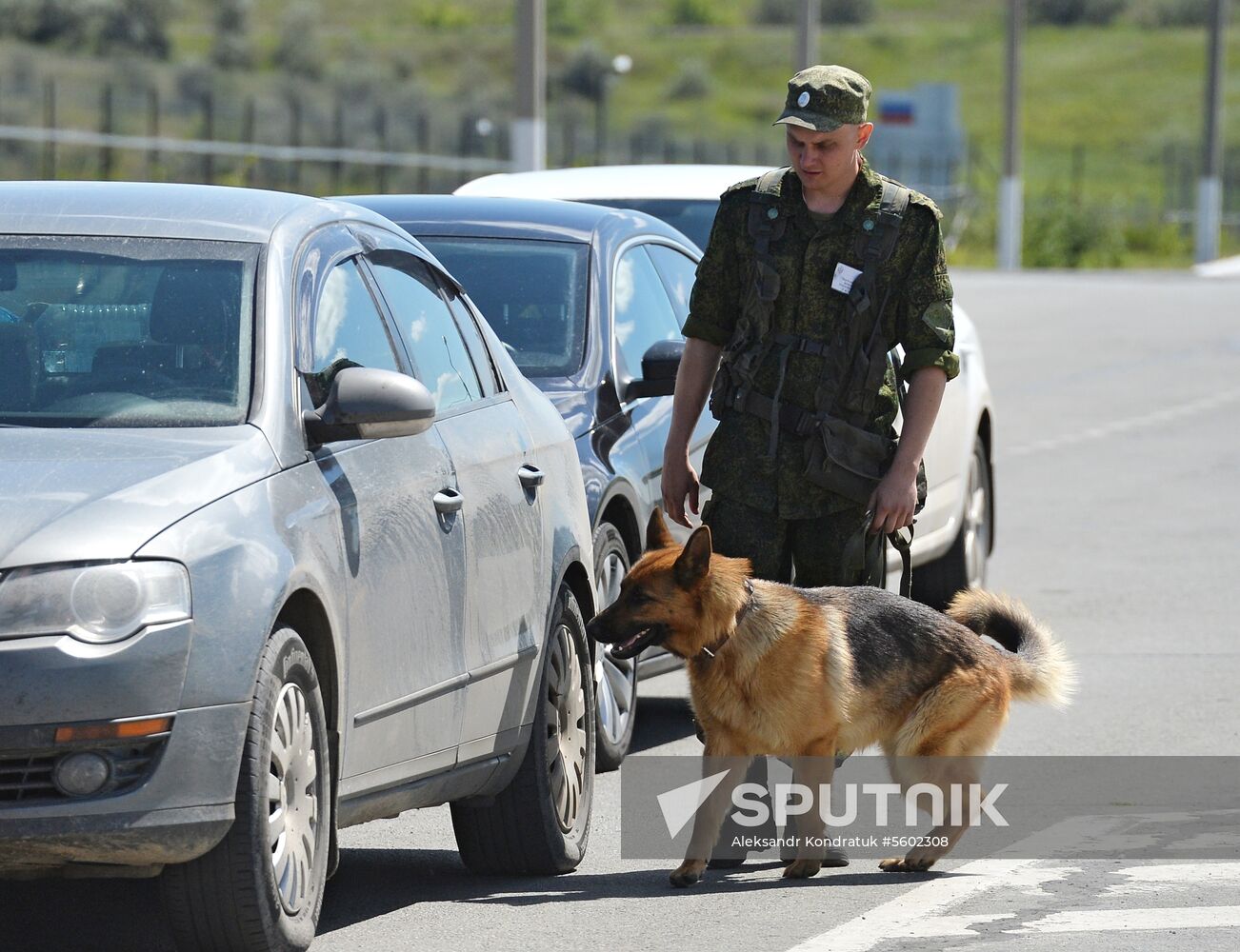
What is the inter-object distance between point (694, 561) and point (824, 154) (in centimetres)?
120

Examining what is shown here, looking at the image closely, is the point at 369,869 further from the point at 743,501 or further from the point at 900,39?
the point at 900,39

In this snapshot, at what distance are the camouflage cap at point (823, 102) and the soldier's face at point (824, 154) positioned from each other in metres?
0.02

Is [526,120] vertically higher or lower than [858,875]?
higher

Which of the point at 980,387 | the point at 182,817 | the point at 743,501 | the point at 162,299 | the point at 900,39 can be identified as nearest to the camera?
the point at 182,817

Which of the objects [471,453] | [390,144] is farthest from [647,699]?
[390,144]

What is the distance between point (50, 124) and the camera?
114ft

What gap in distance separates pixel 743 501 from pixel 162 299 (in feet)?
5.98

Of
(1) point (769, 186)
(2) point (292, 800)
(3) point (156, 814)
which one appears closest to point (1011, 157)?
(1) point (769, 186)

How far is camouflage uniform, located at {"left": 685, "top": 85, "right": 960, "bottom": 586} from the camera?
636 centimetres

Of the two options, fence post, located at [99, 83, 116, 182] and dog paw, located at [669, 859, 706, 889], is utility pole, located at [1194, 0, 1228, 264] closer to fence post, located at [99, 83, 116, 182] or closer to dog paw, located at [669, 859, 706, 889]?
fence post, located at [99, 83, 116, 182]

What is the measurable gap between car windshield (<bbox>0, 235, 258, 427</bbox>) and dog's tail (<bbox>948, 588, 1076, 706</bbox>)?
7.28 feet

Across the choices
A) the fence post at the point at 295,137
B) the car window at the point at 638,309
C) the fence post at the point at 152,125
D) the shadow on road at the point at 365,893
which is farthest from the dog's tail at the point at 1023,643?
the fence post at the point at 295,137

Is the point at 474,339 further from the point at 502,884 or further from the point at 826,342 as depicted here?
the point at 502,884

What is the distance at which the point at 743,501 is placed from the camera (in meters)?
6.49
